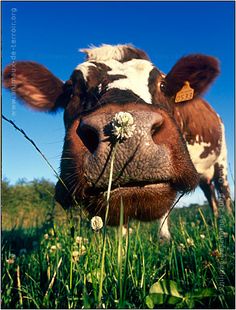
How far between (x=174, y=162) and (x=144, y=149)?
294 millimetres

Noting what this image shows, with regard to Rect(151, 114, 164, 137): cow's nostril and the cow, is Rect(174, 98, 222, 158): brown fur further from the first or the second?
Rect(151, 114, 164, 137): cow's nostril

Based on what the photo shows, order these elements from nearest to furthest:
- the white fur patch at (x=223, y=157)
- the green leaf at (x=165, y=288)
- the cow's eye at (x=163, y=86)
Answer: the green leaf at (x=165, y=288), the cow's eye at (x=163, y=86), the white fur patch at (x=223, y=157)

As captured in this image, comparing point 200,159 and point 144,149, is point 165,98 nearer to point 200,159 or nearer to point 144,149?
point 144,149

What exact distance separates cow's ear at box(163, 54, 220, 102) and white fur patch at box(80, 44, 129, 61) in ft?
2.09

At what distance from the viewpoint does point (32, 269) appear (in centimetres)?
215

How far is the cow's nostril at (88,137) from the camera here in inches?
105

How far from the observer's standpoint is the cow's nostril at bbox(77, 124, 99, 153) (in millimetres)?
2672

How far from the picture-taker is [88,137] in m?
2.73

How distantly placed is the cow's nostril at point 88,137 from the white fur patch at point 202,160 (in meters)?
3.95

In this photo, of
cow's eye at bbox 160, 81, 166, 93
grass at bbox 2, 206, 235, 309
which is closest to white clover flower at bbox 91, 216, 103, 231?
grass at bbox 2, 206, 235, 309

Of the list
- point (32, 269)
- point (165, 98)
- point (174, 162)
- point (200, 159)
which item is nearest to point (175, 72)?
point (165, 98)

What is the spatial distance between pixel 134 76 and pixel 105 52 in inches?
42.9

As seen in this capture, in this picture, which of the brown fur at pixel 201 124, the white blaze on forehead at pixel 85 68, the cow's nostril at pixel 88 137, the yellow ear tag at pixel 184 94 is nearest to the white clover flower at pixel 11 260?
the cow's nostril at pixel 88 137

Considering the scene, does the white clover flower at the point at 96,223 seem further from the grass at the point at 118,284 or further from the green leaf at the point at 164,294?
the green leaf at the point at 164,294
